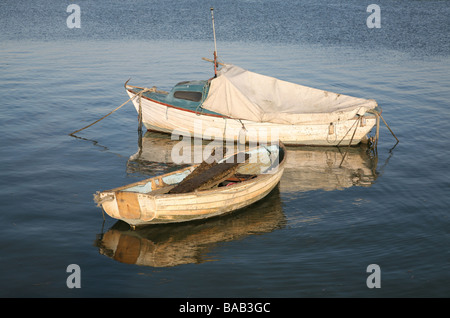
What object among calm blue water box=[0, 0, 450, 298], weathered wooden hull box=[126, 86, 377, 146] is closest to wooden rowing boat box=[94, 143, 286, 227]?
calm blue water box=[0, 0, 450, 298]

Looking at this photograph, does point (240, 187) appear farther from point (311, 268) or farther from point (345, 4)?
point (345, 4)

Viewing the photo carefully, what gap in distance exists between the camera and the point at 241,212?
17.0 meters

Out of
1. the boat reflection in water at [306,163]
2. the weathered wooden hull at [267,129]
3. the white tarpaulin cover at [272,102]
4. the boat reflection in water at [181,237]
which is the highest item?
the white tarpaulin cover at [272,102]

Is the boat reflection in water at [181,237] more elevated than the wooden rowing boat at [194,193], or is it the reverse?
the wooden rowing boat at [194,193]

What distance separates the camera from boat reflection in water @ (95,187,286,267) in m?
14.0

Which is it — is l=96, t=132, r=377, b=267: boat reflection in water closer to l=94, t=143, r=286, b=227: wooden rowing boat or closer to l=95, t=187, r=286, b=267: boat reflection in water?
l=95, t=187, r=286, b=267: boat reflection in water

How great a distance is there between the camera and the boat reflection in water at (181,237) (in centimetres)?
1397

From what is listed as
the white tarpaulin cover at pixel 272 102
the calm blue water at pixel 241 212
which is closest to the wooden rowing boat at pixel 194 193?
the calm blue water at pixel 241 212

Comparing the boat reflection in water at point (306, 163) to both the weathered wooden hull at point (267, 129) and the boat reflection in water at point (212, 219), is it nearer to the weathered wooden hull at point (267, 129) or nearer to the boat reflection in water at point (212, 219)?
the boat reflection in water at point (212, 219)

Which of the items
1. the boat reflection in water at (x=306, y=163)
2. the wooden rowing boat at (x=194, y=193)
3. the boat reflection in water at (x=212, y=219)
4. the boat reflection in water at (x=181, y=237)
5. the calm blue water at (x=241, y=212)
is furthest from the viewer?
the boat reflection in water at (x=306, y=163)

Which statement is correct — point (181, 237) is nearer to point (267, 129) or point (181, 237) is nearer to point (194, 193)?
point (194, 193)

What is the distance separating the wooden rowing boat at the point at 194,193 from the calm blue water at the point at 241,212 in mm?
523

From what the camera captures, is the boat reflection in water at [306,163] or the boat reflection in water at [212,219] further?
the boat reflection in water at [306,163]
